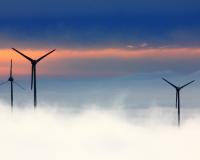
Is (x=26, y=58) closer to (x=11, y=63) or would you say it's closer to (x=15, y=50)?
(x=15, y=50)

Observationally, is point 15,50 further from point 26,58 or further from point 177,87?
point 177,87

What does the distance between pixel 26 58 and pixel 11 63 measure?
69.9 feet

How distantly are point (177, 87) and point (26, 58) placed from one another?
126ft

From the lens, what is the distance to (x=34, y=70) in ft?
407

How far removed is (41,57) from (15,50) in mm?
5027

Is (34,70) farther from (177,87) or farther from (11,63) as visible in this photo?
(177,87)

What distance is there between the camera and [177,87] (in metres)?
154

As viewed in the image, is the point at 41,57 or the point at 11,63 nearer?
the point at 41,57

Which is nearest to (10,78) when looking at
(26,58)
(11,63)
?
(11,63)

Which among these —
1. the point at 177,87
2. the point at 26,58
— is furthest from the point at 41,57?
the point at 177,87

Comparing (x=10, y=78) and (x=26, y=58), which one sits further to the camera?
(x=10, y=78)

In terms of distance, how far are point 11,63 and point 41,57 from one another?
848 inches

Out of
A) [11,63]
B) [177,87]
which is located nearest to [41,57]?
[11,63]

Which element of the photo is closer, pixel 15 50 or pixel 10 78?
pixel 15 50
